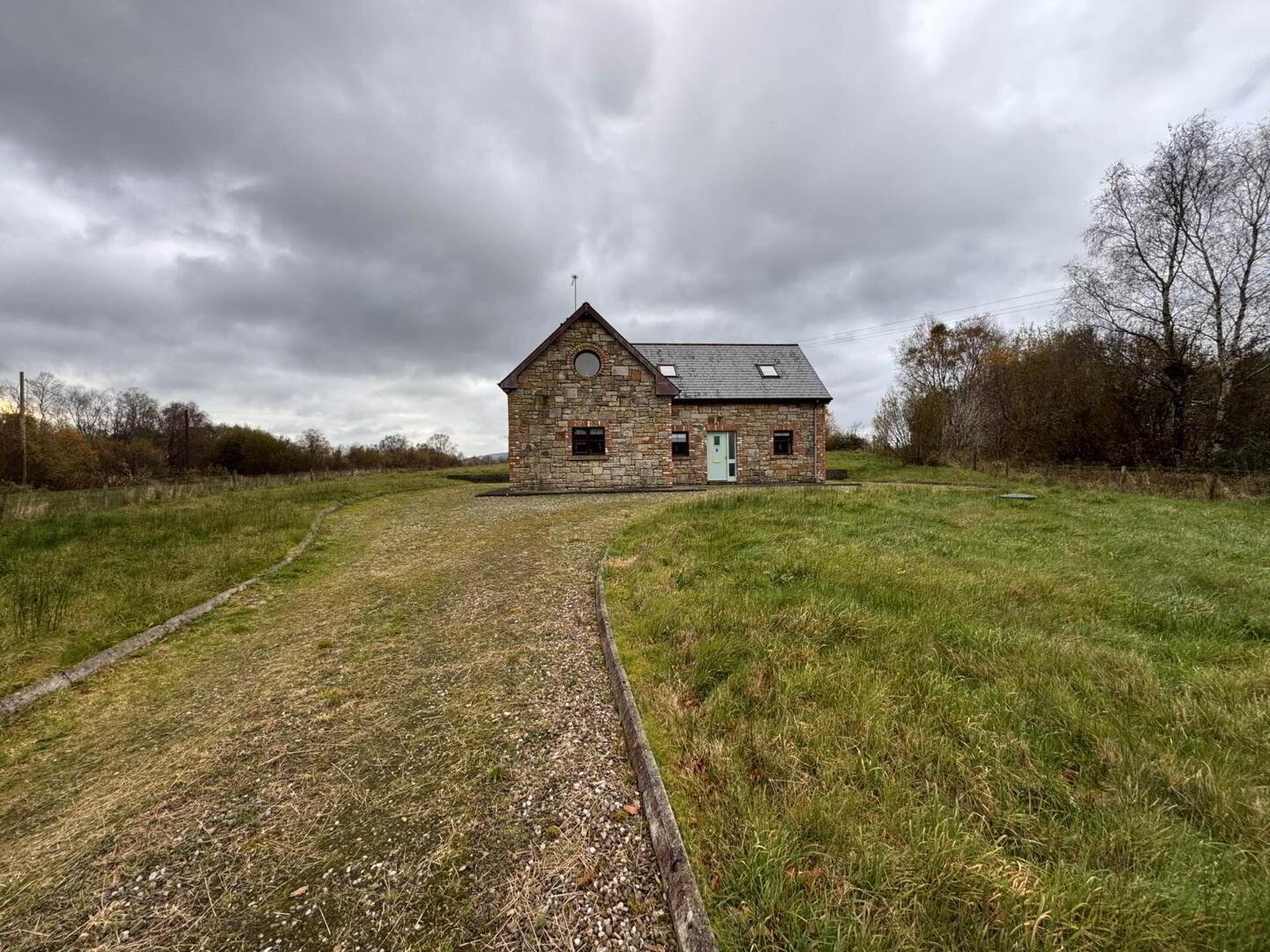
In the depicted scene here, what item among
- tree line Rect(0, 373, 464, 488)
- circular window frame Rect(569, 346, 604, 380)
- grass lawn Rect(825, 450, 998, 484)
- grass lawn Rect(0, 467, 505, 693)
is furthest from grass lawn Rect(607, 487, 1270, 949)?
tree line Rect(0, 373, 464, 488)

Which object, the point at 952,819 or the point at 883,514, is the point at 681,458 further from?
the point at 952,819

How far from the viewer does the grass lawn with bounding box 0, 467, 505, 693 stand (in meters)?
4.70

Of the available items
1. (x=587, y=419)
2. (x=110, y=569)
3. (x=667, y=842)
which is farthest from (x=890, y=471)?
(x=110, y=569)

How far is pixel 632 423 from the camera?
18.5 m

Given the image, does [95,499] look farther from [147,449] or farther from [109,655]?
[147,449]

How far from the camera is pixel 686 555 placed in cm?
693

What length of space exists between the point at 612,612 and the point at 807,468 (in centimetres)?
1772

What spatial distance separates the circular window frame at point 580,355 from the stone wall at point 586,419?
68 mm

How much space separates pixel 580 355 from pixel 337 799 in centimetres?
1666

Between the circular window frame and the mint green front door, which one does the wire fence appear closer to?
the circular window frame

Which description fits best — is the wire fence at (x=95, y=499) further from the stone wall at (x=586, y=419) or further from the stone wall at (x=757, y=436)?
the stone wall at (x=757, y=436)

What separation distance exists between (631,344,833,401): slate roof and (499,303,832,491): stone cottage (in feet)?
0.33

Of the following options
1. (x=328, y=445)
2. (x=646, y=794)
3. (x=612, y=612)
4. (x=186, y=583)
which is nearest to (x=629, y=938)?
(x=646, y=794)

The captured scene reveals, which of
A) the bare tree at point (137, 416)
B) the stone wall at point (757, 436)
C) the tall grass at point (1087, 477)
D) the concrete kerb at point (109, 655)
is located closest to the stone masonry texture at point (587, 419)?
the stone wall at point (757, 436)
